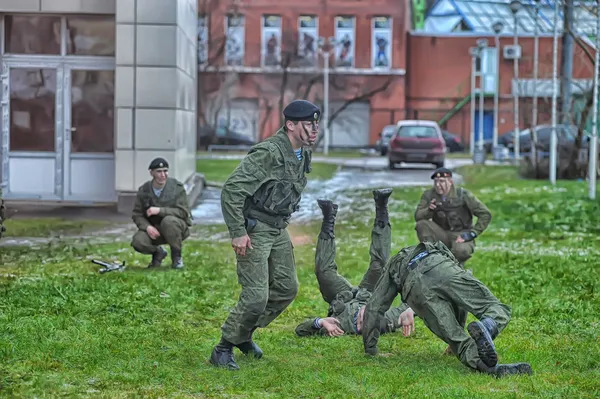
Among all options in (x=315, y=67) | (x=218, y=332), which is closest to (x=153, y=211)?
(x=218, y=332)

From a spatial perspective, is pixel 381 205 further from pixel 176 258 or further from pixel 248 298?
pixel 176 258

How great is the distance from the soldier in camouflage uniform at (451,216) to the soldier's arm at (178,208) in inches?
103

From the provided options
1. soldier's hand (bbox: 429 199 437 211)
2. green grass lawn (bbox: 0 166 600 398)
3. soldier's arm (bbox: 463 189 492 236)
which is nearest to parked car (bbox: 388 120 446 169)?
green grass lawn (bbox: 0 166 600 398)

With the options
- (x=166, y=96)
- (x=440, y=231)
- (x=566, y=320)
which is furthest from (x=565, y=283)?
(x=166, y=96)

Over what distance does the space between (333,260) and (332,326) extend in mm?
575

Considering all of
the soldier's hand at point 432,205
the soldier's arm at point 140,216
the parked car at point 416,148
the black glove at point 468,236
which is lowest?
the black glove at point 468,236

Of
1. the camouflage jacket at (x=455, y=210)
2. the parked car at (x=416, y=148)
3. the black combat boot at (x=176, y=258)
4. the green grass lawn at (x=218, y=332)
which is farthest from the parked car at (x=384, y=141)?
the camouflage jacket at (x=455, y=210)

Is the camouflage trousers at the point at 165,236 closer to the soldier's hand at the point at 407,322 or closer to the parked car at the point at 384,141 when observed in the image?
the soldier's hand at the point at 407,322

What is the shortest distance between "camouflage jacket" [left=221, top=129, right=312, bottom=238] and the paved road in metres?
11.9

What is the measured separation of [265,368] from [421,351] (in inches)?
54.4

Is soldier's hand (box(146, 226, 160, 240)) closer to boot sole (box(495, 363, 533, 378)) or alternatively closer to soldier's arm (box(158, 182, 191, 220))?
soldier's arm (box(158, 182, 191, 220))

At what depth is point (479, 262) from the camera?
1441 cm

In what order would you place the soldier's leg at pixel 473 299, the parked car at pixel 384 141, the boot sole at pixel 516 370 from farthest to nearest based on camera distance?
1. the parked car at pixel 384 141
2. the soldier's leg at pixel 473 299
3. the boot sole at pixel 516 370

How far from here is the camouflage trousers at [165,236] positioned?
13.4 meters
